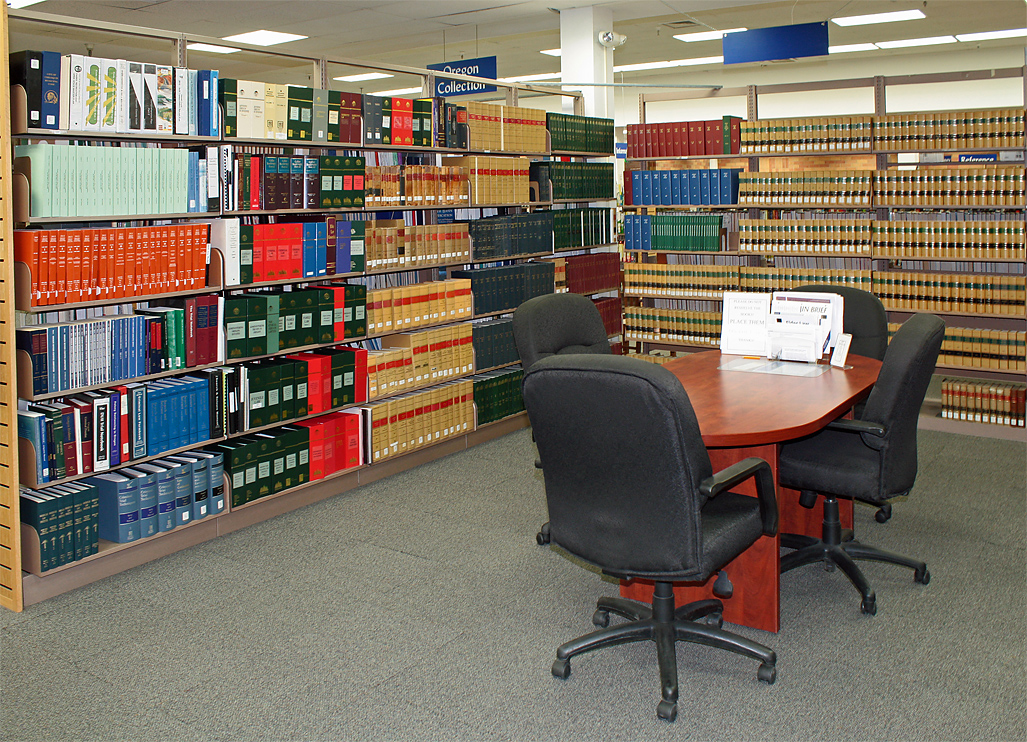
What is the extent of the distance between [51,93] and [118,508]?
1.71 metres

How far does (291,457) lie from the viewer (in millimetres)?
4578

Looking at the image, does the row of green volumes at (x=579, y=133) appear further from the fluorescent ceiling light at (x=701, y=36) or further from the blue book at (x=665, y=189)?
the fluorescent ceiling light at (x=701, y=36)

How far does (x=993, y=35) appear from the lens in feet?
34.9

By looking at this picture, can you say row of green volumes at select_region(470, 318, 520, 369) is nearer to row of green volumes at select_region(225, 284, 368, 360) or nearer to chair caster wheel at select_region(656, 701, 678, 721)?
row of green volumes at select_region(225, 284, 368, 360)

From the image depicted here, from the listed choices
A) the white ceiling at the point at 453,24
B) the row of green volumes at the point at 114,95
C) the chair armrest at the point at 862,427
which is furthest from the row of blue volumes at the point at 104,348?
the white ceiling at the point at 453,24

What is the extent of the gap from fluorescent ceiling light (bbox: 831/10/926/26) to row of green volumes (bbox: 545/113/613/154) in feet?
12.8

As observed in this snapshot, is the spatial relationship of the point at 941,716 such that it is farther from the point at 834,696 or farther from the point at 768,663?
the point at 768,663

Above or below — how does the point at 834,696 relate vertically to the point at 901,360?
below

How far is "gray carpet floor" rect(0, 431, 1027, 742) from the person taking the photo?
269 cm

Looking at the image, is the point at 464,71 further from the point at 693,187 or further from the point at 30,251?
the point at 30,251

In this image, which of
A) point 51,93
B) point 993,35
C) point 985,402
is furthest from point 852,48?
point 51,93

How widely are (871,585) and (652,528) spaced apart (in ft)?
5.11

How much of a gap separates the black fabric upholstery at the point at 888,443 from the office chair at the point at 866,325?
1082mm

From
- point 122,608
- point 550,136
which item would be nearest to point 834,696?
point 122,608
